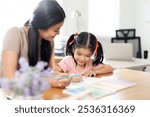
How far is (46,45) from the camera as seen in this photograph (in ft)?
4.15

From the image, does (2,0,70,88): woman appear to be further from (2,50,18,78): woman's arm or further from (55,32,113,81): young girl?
(55,32,113,81): young girl

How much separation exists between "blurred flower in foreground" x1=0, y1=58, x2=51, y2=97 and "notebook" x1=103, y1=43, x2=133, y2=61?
2194 millimetres

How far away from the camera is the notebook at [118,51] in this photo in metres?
2.68

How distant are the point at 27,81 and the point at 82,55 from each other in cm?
107

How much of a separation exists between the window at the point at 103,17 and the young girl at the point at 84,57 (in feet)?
10.2

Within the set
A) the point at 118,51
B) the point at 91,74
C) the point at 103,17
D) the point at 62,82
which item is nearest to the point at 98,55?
the point at 91,74

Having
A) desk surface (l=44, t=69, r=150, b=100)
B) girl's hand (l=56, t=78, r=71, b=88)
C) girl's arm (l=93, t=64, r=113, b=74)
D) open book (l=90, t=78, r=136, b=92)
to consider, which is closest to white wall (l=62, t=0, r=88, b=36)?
girl's arm (l=93, t=64, r=113, b=74)

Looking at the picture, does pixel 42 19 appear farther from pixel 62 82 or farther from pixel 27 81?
pixel 27 81

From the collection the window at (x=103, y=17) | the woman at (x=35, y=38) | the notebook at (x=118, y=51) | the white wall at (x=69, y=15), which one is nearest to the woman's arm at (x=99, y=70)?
the woman at (x=35, y=38)

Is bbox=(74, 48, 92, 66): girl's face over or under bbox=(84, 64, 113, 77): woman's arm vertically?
over

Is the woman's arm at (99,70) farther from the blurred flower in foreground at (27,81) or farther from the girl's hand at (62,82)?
the blurred flower in foreground at (27,81)

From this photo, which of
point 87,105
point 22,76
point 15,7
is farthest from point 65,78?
point 15,7

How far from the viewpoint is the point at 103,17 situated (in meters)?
5.06

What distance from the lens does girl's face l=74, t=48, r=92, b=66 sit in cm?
159
